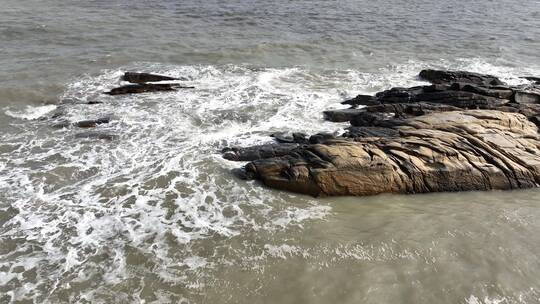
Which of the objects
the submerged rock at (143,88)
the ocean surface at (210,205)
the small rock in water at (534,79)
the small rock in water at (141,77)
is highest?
the small rock in water at (534,79)

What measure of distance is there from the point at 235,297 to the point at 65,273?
134 inches

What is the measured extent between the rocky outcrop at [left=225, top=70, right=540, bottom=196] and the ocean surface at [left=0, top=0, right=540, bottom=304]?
1.21ft

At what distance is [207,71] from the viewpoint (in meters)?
20.2

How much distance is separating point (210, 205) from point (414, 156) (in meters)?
5.44

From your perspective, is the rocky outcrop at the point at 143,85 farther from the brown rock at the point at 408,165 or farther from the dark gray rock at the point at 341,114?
the brown rock at the point at 408,165

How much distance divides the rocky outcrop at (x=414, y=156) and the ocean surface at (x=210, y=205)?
0.37 metres

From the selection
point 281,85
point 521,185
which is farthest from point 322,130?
point 521,185

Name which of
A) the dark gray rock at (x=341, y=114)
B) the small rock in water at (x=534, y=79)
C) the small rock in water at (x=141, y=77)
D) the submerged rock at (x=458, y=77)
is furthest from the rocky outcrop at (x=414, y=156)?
the small rock in water at (x=141, y=77)

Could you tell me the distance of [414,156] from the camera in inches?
460

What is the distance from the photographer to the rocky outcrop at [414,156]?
36.7 ft

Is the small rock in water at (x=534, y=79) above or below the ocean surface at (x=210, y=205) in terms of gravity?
above

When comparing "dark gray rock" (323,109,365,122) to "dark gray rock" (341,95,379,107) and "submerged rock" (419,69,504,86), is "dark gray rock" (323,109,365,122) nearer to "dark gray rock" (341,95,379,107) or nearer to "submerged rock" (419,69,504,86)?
"dark gray rock" (341,95,379,107)

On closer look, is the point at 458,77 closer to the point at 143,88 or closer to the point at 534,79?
the point at 534,79

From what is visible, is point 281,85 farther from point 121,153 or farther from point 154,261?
point 154,261
